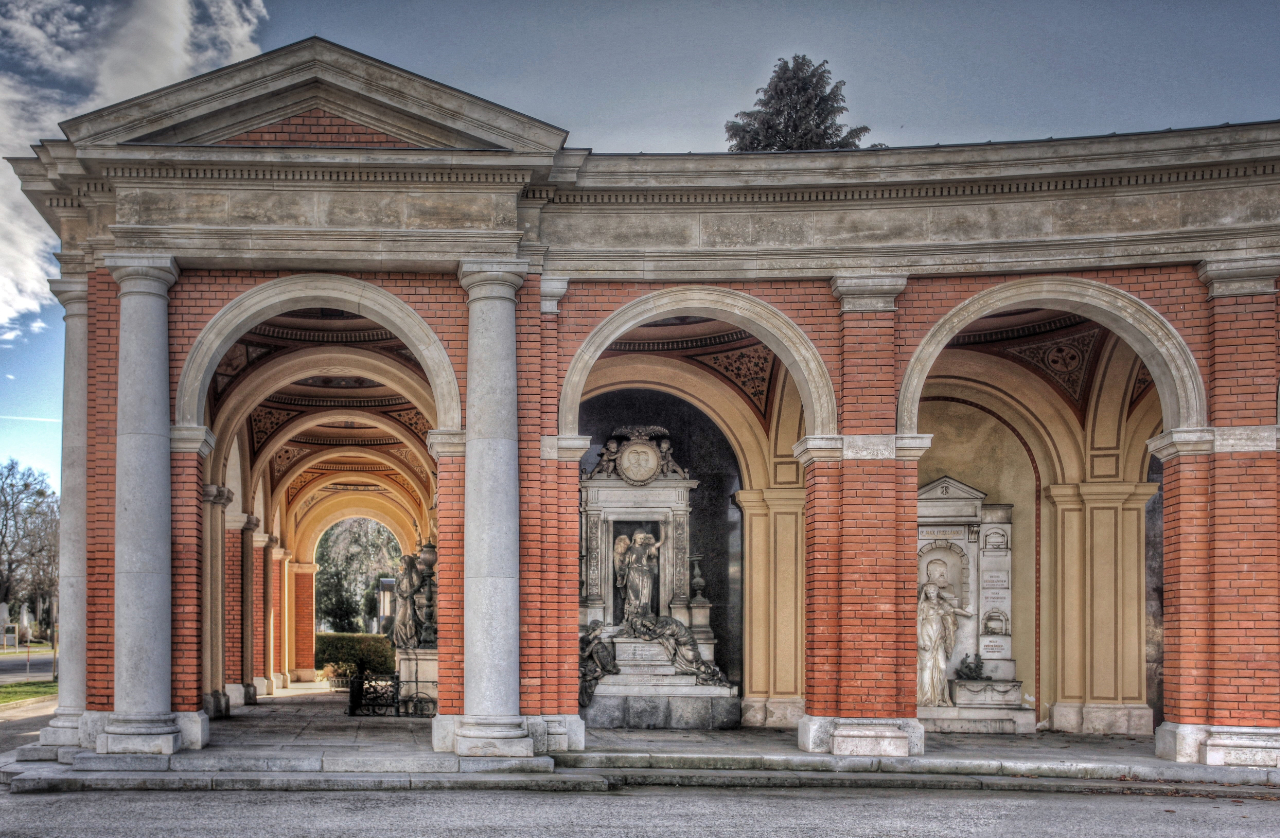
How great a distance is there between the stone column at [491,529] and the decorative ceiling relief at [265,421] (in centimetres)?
852

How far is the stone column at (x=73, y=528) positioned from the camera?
10.3 m

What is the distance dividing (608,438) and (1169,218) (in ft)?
22.4

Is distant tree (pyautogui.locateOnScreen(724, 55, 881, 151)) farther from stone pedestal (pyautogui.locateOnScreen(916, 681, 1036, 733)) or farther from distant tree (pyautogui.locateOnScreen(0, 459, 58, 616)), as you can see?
distant tree (pyautogui.locateOnScreen(0, 459, 58, 616))

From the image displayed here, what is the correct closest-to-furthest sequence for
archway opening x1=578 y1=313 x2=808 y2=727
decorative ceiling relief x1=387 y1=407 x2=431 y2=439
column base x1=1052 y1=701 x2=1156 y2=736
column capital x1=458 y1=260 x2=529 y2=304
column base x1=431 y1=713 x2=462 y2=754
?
1. column base x1=431 y1=713 x2=462 y2=754
2. column capital x1=458 y1=260 x2=529 y2=304
3. column base x1=1052 y1=701 x2=1156 y2=736
4. archway opening x1=578 y1=313 x2=808 y2=727
5. decorative ceiling relief x1=387 y1=407 x2=431 y2=439

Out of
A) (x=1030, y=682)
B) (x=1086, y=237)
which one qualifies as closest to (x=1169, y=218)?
(x=1086, y=237)

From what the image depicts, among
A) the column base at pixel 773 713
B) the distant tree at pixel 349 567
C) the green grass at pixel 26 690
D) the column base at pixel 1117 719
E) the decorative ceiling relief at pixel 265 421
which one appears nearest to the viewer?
the column base at pixel 1117 719

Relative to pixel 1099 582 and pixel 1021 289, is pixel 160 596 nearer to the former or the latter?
pixel 1021 289

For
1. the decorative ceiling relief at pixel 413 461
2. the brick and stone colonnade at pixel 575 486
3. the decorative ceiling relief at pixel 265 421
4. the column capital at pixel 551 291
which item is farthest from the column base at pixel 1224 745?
the decorative ceiling relief at pixel 413 461

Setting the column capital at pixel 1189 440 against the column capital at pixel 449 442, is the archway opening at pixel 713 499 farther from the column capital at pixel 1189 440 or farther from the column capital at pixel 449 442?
the column capital at pixel 1189 440

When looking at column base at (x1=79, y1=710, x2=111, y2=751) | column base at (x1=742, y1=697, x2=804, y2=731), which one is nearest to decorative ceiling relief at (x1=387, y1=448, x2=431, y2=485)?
column base at (x1=742, y1=697, x2=804, y2=731)

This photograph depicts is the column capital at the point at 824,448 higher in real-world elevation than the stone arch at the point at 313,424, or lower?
lower

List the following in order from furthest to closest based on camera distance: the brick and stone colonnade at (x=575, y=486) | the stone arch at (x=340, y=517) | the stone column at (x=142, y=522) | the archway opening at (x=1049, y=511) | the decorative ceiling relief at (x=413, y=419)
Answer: the stone arch at (x=340, y=517) < the decorative ceiling relief at (x=413, y=419) < the archway opening at (x=1049, y=511) < the brick and stone colonnade at (x=575, y=486) < the stone column at (x=142, y=522)

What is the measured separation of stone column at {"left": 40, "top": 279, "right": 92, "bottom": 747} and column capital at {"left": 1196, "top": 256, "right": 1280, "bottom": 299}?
34.8ft

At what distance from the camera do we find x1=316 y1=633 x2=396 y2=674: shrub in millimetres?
26734
